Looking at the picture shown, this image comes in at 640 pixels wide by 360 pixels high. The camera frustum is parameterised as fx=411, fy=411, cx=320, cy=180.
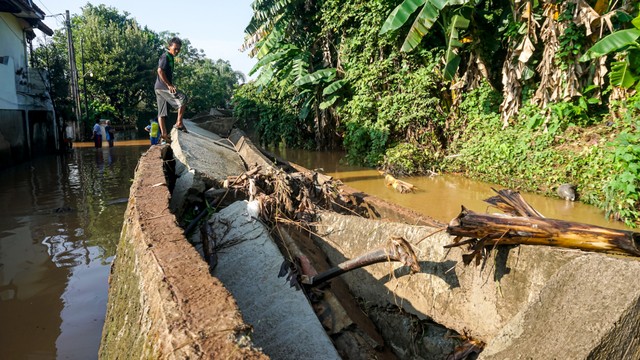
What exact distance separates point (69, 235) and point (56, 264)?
1.22 metres

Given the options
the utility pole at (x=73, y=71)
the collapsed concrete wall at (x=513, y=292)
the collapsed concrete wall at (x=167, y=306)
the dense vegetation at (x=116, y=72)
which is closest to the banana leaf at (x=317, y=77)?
the collapsed concrete wall at (x=513, y=292)

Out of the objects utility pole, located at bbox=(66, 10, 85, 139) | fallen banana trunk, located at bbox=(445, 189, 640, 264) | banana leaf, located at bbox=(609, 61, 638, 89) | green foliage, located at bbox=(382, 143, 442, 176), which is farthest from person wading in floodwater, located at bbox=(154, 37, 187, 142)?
utility pole, located at bbox=(66, 10, 85, 139)

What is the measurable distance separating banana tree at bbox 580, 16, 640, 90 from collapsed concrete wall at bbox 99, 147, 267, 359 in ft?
24.5

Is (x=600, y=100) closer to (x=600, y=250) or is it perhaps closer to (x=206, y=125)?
(x=600, y=250)

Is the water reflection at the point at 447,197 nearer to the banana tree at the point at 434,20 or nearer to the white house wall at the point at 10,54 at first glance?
the banana tree at the point at 434,20

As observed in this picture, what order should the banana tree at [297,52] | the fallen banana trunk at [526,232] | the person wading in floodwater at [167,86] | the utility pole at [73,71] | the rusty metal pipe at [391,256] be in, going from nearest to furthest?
the fallen banana trunk at [526,232], the rusty metal pipe at [391,256], the person wading in floodwater at [167,86], the banana tree at [297,52], the utility pole at [73,71]

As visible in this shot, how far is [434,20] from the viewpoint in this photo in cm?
860

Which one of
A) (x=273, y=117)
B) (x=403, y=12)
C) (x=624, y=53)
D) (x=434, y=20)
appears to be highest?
(x=403, y=12)

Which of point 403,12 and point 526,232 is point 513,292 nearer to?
point 526,232

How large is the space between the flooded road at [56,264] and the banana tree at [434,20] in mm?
6769

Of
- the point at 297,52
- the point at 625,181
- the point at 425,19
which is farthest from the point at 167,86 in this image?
the point at 297,52

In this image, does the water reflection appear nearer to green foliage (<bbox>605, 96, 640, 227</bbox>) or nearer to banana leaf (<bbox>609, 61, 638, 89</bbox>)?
green foliage (<bbox>605, 96, 640, 227</bbox>)

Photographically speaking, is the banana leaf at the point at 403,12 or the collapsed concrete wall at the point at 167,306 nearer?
the collapsed concrete wall at the point at 167,306

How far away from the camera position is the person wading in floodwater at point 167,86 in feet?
23.1
